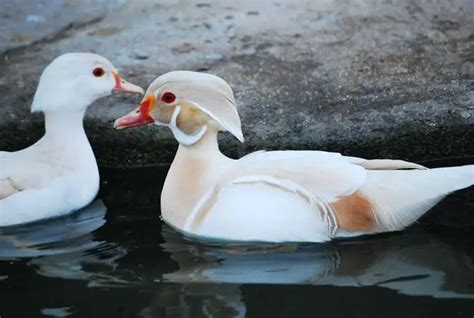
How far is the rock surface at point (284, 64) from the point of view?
6945mm

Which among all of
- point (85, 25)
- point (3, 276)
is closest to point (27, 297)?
point (3, 276)

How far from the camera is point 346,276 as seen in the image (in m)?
5.32

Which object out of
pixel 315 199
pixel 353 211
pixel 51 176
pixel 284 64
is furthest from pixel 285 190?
pixel 284 64

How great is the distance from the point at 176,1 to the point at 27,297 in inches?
155

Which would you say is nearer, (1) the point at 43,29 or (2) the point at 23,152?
(2) the point at 23,152

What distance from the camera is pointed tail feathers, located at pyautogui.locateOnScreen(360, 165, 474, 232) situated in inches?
220

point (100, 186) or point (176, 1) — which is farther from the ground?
point (176, 1)

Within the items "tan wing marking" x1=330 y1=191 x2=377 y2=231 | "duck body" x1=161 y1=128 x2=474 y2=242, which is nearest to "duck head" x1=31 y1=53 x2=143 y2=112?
"duck body" x1=161 y1=128 x2=474 y2=242

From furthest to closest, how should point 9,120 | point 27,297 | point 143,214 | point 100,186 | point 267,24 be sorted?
point 267,24 → point 9,120 → point 100,186 → point 143,214 → point 27,297

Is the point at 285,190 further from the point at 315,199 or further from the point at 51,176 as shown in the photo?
the point at 51,176

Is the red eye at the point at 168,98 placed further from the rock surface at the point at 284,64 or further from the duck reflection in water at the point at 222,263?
the rock surface at the point at 284,64

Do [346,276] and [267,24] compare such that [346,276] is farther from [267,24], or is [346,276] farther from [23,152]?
[267,24]

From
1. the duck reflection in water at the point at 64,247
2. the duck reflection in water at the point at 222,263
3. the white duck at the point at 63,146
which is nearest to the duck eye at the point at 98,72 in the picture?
the white duck at the point at 63,146

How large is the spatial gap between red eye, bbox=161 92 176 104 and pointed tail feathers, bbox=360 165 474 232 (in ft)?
3.96
